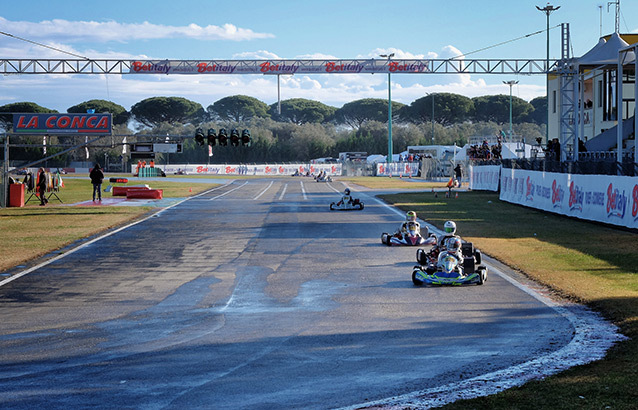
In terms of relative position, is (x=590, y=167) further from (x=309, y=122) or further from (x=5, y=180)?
(x=309, y=122)

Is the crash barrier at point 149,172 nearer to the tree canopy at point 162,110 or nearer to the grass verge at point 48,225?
the grass verge at point 48,225

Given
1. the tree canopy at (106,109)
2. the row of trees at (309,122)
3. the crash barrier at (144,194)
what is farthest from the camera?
the tree canopy at (106,109)

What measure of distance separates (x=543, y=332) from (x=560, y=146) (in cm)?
3046

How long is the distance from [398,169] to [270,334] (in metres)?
82.8

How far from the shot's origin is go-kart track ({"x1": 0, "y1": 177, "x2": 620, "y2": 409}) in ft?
22.6

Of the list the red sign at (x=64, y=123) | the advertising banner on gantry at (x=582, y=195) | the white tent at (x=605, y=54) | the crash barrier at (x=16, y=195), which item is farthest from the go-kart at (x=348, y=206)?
the red sign at (x=64, y=123)

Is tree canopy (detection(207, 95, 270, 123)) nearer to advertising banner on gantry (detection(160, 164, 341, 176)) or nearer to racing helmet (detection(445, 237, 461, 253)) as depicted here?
advertising banner on gantry (detection(160, 164, 341, 176))

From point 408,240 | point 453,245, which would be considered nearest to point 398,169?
point 408,240

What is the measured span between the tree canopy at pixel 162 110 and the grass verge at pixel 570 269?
116807mm

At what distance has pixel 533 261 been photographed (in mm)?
16281

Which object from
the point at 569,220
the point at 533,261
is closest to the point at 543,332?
the point at 533,261

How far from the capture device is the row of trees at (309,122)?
433ft

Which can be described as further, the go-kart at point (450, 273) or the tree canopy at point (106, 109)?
the tree canopy at point (106, 109)

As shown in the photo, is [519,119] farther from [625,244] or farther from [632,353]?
[632,353]
